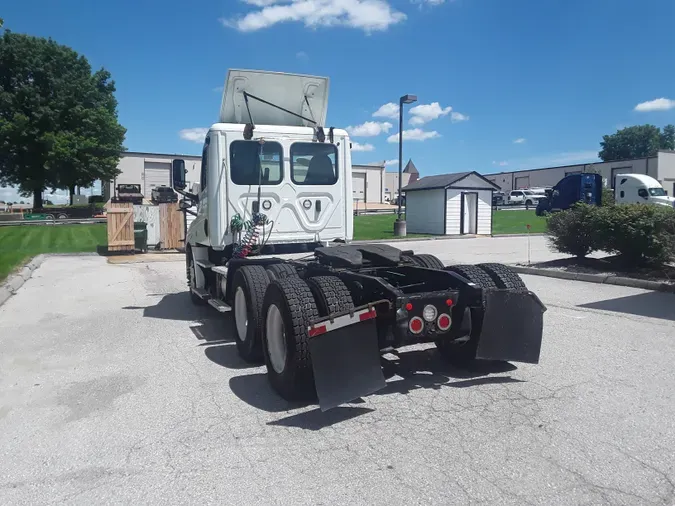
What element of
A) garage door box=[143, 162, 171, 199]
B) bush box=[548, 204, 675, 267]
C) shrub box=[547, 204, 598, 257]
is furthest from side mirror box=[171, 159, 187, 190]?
garage door box=[143, 162, 171, 199]

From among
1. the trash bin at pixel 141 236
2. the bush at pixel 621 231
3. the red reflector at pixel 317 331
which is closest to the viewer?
the red reflector at pixel 317 331

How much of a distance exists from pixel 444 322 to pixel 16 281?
11.2 m

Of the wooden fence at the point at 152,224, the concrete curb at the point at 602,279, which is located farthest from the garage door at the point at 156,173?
the concrete curb at the point at 602,279

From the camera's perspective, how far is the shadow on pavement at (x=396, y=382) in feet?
14.8

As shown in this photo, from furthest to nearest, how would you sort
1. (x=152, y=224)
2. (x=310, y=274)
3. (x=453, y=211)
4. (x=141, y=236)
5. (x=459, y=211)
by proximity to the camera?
(x=459, y=211)
(x=453, y=211)
(x=152, y=224)
(x=141, y=236)
(x=310, y=274)

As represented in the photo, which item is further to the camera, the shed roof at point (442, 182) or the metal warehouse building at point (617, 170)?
the metal warehouse building at point (617, 170)

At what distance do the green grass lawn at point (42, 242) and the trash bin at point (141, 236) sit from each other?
1724 millimetres

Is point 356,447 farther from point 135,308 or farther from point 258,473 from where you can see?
point 135,308

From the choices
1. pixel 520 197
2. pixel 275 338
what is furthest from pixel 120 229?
pixel 520 197

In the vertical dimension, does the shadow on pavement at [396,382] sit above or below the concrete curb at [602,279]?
below

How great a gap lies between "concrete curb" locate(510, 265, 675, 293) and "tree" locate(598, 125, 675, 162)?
112 meters

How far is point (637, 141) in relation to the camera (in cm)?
11356

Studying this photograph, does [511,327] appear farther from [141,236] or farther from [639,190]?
[639,190]

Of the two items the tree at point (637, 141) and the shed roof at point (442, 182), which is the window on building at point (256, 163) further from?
the tree at point (637, 141)
